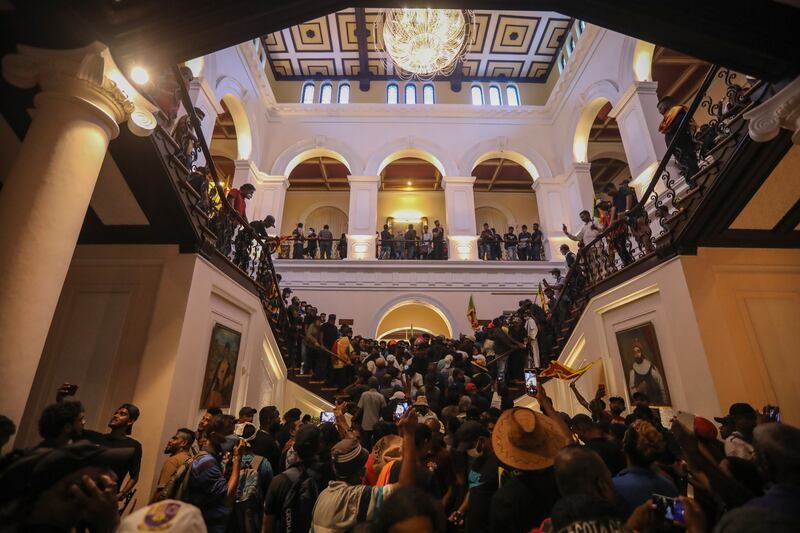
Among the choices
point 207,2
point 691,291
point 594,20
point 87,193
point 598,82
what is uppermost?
point 598,82

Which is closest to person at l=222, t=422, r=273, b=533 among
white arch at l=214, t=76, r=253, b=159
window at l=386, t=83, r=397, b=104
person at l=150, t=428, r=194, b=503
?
person at l=150, t=428, r=194, b=503

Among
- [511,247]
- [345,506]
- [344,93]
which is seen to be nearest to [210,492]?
[345,506]

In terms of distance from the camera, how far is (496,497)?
6.81 feet

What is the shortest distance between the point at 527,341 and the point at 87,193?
311 inches

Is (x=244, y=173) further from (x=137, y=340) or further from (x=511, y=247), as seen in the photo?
(x=137, y=340)

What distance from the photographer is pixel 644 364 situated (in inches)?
218

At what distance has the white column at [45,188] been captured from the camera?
2.66m

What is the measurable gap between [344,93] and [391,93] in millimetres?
2110

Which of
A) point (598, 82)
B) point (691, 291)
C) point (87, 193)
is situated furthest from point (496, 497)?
point (598, 82)

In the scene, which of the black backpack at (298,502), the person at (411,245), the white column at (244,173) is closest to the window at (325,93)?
the white column at (244,173)

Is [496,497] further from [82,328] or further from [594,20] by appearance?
[82,328]

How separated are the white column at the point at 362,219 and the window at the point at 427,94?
484 centimetres

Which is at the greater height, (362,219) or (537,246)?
(362,219)

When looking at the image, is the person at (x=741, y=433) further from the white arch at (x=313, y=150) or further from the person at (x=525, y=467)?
the white arch at (x=313, y=150)
